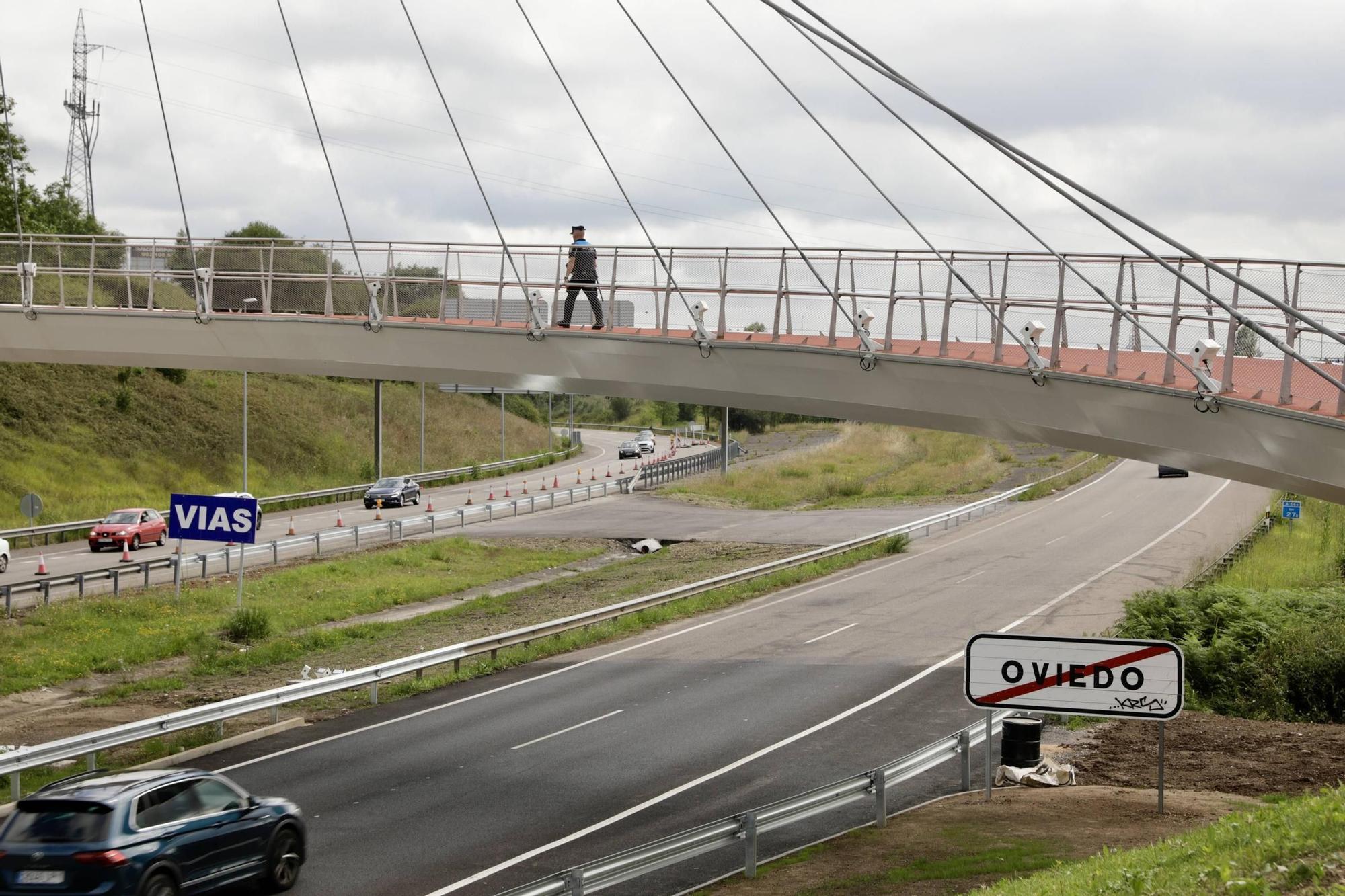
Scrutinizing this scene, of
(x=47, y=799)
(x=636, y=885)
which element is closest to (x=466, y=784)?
(x=636, y=885)

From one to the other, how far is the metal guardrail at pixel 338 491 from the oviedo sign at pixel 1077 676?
1595 inches

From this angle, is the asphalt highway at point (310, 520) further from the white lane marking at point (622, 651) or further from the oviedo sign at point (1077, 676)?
the oviedo sign at point (1077, 676)

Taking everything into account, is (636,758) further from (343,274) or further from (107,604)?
(107,604)

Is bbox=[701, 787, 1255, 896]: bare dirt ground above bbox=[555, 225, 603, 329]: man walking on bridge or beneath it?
beneath

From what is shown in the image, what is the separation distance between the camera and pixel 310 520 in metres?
57.8

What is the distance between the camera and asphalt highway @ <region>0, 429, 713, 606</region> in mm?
42375

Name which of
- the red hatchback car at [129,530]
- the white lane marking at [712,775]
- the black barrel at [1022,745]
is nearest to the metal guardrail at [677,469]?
the red hatchback car at [129,530]

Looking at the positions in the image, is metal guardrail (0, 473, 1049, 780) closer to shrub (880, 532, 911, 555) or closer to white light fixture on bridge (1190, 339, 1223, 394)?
shrub (880, 532, 911, 555)

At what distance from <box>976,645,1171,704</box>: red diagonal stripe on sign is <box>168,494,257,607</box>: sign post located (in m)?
20.5

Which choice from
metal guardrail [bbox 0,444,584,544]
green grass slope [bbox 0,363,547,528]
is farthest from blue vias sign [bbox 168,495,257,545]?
green grass slope [bbox 0,363,547,528]

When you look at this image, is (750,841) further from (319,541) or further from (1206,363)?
(319,541)

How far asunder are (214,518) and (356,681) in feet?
28.4

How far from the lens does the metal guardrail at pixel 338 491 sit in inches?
1900

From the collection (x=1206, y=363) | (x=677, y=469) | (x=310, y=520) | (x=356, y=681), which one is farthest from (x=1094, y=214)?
(x=677, y=469)
